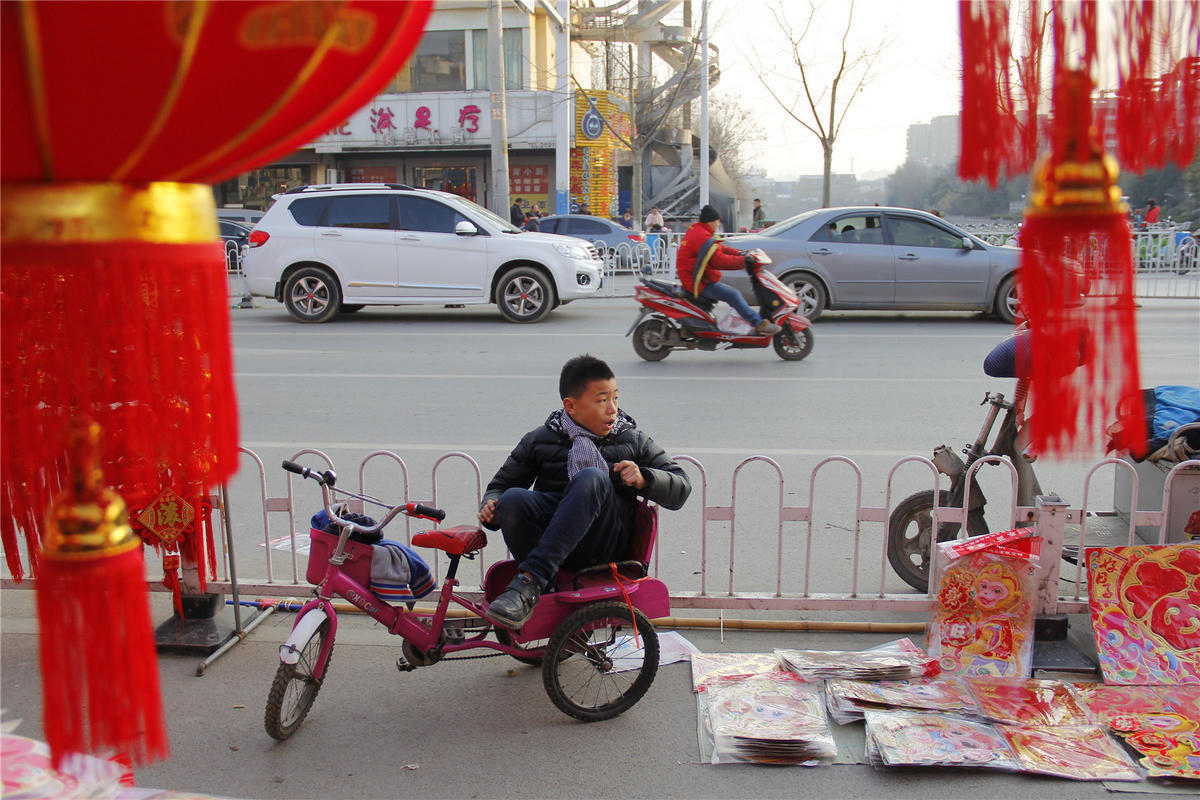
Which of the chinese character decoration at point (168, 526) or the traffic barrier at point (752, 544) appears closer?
the chinese character decoration at point (168, 526)

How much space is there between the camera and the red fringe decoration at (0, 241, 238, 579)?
1394 millimetres

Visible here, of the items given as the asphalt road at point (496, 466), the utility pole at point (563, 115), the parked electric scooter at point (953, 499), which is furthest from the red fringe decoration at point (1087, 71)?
the utility pole at point (563, 115)

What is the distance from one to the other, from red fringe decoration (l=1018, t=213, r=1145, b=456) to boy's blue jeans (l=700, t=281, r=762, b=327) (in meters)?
8.40

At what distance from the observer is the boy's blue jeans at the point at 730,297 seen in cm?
987

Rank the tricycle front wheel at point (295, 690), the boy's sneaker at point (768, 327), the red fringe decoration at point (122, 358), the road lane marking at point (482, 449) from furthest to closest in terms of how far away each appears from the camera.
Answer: the boy's sneaker at point (768, 327) → the road lane marking at point (482, 449) → the tricycle front wheel at point (295, 690) → the red fringe decoration at point (122, 358)

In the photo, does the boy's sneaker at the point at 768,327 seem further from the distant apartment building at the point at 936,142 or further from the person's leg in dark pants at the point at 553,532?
the distant apartment building at the point at 936,142

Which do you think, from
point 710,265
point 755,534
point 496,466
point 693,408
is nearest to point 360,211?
point 710,265

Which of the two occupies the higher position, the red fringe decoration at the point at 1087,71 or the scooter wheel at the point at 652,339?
the red fringe decoration at the point at 1087,71

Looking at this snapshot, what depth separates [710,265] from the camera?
9805 mm

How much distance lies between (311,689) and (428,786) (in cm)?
61

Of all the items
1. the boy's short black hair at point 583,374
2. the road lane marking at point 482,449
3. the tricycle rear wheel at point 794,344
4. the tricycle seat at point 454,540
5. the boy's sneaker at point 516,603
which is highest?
the boy's short black hair at point 583,374

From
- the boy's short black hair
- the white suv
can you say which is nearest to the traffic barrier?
the boy's short black hair

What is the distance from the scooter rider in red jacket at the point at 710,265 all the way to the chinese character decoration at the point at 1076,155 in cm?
828

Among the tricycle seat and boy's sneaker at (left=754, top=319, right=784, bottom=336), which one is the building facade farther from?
the tricycle seat
